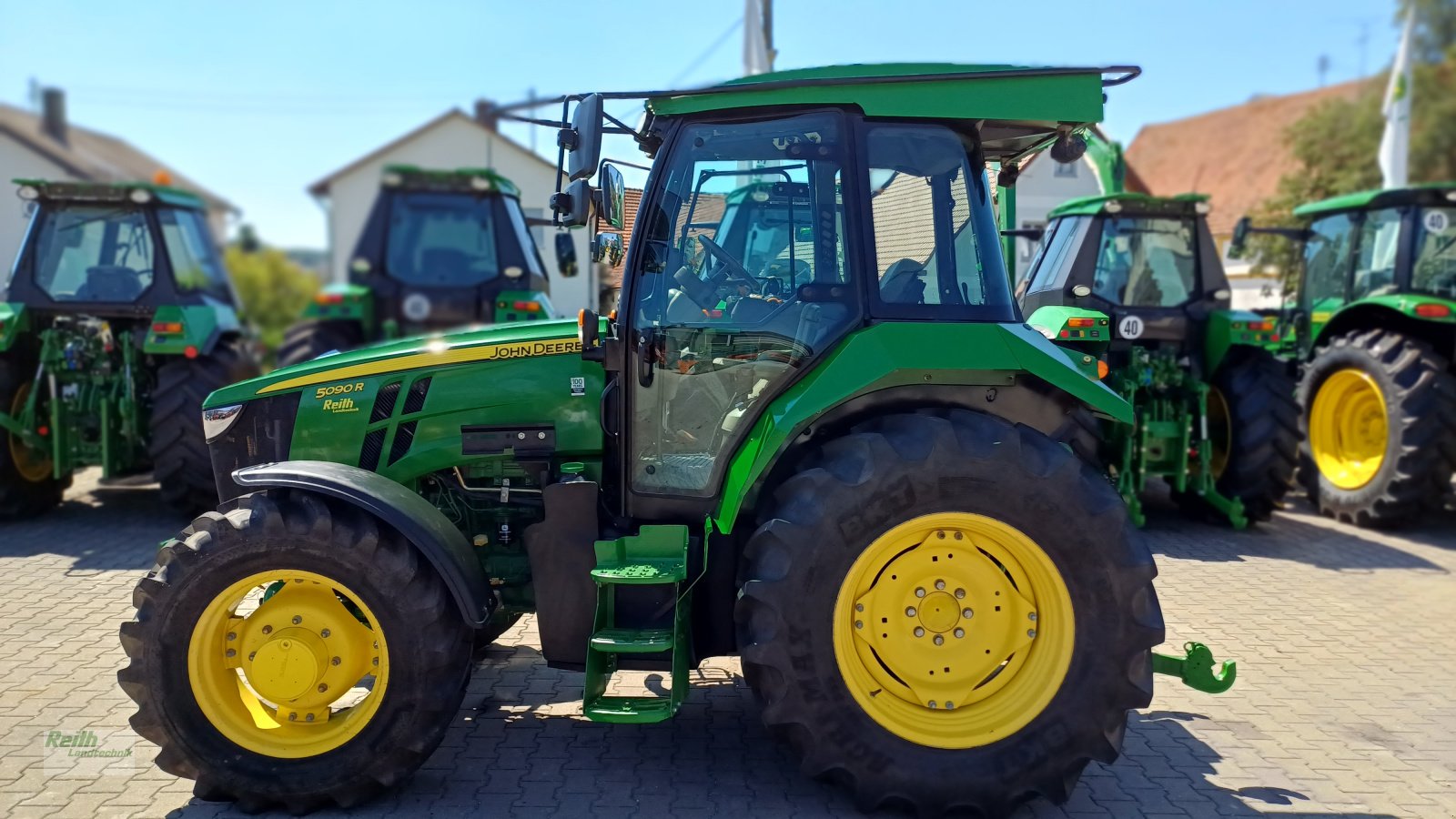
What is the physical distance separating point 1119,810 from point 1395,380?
5817 millimetres

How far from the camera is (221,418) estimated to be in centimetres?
392

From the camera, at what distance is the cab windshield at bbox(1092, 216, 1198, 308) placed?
8.01m

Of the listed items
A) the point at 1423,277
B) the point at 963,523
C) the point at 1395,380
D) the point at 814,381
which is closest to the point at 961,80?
the point at 814,381

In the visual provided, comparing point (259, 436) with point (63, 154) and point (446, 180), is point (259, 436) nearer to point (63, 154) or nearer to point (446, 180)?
point (446, 180)

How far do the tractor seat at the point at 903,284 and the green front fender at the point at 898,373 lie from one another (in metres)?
0.12

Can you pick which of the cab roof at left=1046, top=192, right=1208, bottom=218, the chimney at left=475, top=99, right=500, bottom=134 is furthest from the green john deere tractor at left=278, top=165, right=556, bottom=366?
the cab roof at left=1046, top=192, right=1208, bottom=218

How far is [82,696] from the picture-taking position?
13.8 ft

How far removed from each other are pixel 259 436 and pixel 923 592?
8.36 ft

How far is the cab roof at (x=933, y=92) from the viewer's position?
333 cm

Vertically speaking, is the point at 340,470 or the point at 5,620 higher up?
the point at 340,470

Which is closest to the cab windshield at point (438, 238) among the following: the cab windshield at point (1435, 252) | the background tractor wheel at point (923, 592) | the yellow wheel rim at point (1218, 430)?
the yellow wheel rim at point (1218, 430)

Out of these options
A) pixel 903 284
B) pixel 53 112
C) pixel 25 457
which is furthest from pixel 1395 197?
pixel 53 112

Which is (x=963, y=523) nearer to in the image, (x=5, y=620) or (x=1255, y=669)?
(x=1255, y=669)

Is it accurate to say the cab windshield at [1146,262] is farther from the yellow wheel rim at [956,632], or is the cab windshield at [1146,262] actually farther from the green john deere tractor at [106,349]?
the green john deere tractor at [106,349]
